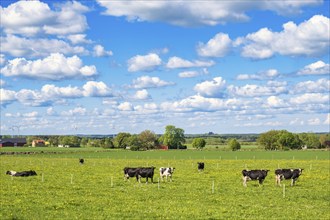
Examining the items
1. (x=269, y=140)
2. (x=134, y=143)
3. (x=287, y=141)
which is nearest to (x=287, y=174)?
(x=287, y=141)

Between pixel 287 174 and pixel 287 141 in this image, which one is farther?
pixel 287 141

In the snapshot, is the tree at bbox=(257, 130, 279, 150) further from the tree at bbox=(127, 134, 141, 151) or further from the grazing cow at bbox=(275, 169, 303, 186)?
the grazing cow at bbox=(275, 169, 303, 186)

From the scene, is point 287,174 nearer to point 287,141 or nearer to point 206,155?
point 206,155

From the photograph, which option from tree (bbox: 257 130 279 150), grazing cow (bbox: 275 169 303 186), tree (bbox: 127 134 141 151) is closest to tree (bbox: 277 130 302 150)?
tree (bbox: 257 130 279 150)

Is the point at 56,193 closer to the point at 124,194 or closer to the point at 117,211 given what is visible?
the point at 124,194

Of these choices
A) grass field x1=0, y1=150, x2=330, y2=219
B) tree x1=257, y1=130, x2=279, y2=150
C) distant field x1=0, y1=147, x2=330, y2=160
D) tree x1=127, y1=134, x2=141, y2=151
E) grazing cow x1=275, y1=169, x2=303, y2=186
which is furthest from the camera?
tree x1=127, y1=134, x2=141, y2=151

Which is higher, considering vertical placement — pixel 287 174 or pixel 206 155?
pixel 287 174

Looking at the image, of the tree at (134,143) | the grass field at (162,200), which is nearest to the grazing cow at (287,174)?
the grass field at (162,200)

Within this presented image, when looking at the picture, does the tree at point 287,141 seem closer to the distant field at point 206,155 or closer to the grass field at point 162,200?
the distant field at point 206,155

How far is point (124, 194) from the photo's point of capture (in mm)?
34406

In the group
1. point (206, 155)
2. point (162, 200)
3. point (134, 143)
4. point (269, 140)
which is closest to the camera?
point (162, 200)

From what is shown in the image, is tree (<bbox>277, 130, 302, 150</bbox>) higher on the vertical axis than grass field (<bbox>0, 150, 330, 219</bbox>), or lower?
higher

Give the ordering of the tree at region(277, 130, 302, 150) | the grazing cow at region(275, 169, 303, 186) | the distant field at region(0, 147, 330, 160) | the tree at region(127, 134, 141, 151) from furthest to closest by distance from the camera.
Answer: the tree at region(127, 134, 141, 151) → the tree at region(277, 130, 302, 150) → the distant field at region(0, 147, 330, 160) → the grazing cow at region(275, 169, 303, 186)

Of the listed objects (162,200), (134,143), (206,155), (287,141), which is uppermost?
(287,141)
